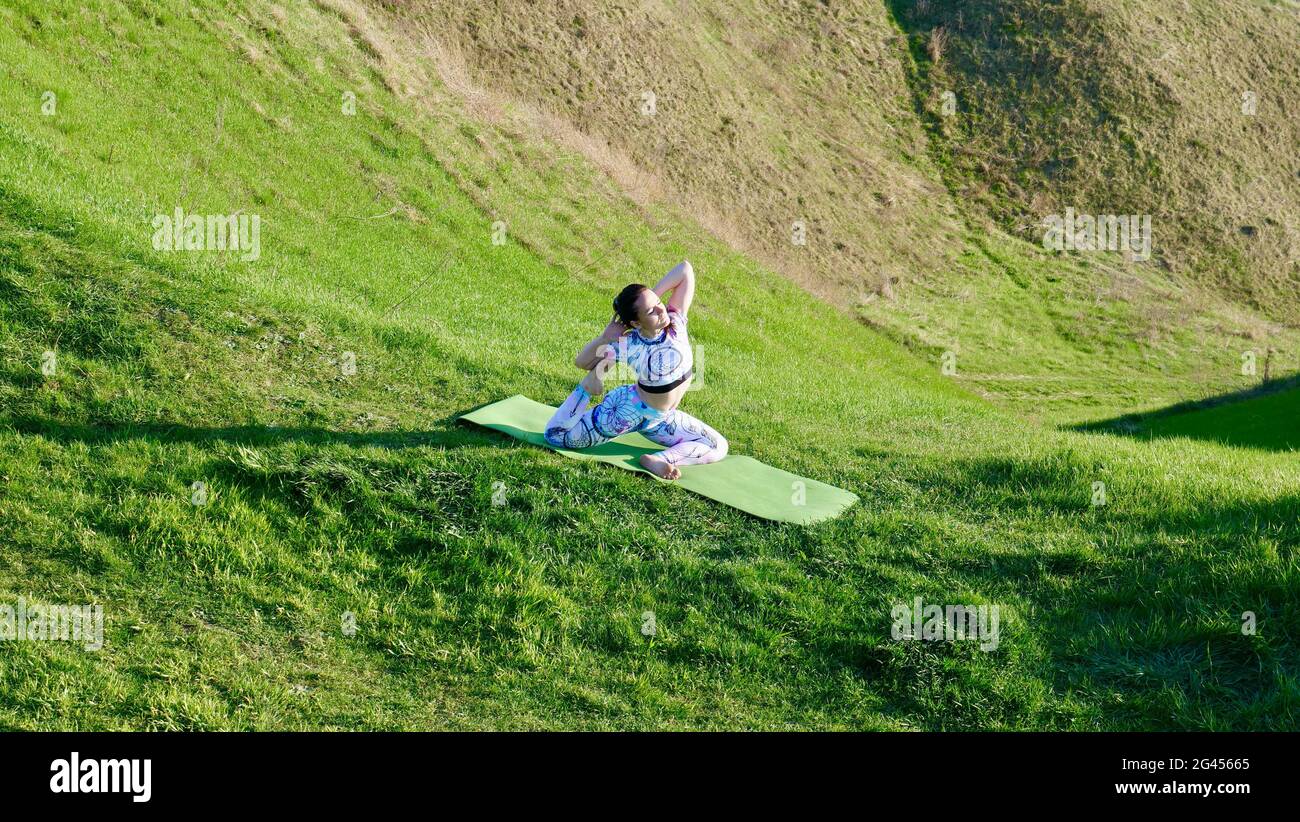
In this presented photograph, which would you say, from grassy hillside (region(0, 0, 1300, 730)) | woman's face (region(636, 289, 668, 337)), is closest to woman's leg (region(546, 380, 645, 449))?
grassy hillside (region(0, 0, 1300, 730))

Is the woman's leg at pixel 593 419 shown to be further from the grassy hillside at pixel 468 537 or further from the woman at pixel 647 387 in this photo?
the grassy hillside at pixel 468 537

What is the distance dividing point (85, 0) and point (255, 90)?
11.8ft

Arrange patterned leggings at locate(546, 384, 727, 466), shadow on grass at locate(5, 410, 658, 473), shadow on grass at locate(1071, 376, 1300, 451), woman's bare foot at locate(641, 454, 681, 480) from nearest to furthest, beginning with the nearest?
1. shadow on grass at locate(5, 410, 658, 473)
2. woman's bare foot at locate(641, 454, 681, 480)
3. patterned leggings at locate(546, 384, 727, 466)
4. shadow on grass at locate(1071, 376, 1300, 451)

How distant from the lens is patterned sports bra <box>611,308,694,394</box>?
1020 cm

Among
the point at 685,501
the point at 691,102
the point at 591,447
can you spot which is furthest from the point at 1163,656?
the point at 691,102

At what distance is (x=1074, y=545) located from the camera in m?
9.24

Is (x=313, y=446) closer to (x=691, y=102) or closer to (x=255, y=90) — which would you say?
(x=255, y=90)

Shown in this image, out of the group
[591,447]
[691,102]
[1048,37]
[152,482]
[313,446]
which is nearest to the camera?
[152,482]

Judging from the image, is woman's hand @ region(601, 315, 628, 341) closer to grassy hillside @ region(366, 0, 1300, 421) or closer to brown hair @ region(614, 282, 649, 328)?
brown hair @ region(614, 282, 649, 328)

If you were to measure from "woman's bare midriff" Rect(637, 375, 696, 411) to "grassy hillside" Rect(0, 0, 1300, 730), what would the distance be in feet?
2.89

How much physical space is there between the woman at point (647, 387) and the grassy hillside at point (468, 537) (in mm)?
572

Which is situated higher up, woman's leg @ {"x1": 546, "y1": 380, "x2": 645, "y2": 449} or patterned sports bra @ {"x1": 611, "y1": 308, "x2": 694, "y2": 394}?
patterned sports bra @ {"x1": 611, "y1": 308, "x2": 694, "y2": 394}

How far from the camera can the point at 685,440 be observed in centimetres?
1106

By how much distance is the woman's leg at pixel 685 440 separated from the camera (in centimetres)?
1084
